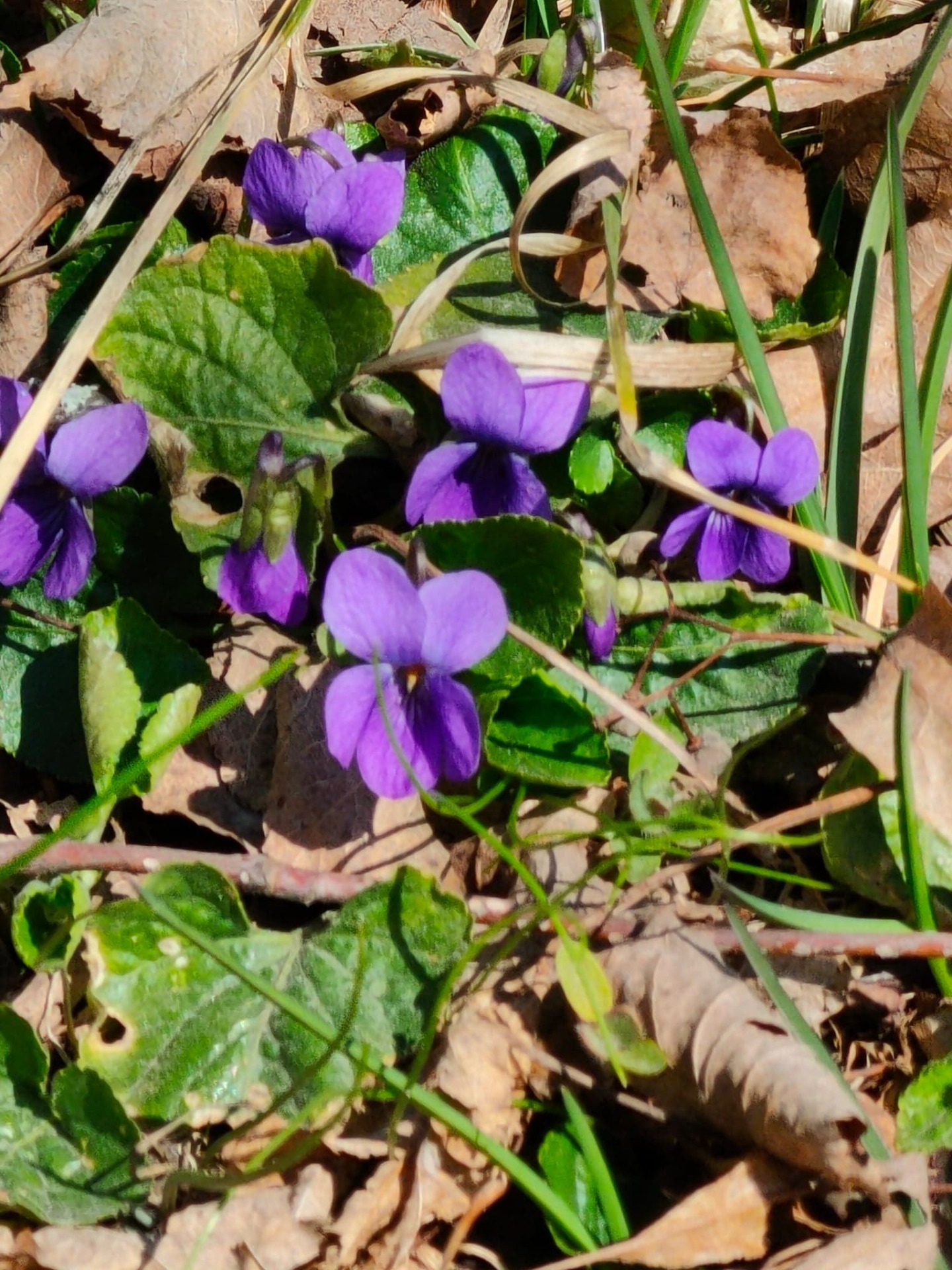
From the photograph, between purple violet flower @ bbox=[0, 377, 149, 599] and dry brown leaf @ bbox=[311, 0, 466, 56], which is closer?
purple violet flower @ bbox=[0, 377, 149, 599]

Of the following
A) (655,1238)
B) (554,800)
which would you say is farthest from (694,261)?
(655,1238)

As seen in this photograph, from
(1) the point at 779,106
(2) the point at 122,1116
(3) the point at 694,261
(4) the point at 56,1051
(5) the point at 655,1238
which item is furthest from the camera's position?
(1) the point at 779,106

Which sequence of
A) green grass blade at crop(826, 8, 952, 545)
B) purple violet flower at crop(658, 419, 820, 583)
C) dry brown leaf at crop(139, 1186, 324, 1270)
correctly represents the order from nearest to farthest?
dry brown leaf at crop(139, 1186, 324, 1270)
purple violet flower at crop(658, 419, 820, 583)
green grass blade at crop(826, 8, 952, 545)

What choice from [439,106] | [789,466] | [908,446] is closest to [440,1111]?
[789,466]

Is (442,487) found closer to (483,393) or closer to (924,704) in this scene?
(483,393)

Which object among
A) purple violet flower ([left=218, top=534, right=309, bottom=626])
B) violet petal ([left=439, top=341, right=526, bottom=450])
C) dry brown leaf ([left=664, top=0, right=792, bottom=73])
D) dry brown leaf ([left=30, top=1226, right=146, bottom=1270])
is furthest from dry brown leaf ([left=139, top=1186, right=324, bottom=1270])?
dry brown leaf ([left=664, top=0, right=792, bottom=73])

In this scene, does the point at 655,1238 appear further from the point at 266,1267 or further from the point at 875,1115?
the point at 266,1267

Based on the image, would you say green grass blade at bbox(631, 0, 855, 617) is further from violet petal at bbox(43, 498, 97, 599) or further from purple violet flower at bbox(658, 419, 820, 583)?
violet petal at bbox(43, 498, 97, 599)
